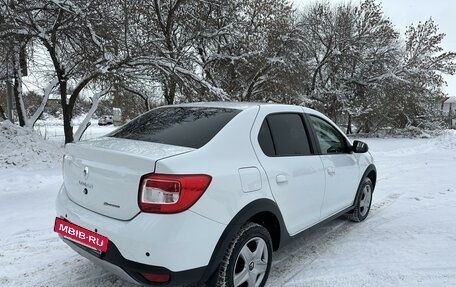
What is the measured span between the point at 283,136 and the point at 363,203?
239 cm

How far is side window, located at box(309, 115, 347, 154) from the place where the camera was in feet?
13.5

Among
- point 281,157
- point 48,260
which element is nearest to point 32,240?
point 48,260

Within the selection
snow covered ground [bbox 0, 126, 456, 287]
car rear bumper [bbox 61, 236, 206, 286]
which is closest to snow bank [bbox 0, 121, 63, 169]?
snow covered ground [bbox 0, 126, 456, 287]

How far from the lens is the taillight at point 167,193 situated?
2.45 meters

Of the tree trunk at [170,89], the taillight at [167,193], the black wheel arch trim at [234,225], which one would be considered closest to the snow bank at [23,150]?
the tree trunk at [170,89]

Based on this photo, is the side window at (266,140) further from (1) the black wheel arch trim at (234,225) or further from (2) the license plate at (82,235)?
(2) the license plate at (82,235)

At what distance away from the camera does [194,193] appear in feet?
8.19

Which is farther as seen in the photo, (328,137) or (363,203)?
(363,203)

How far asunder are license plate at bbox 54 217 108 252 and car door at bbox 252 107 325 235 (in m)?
1.37

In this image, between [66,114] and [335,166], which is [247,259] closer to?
[335,166]

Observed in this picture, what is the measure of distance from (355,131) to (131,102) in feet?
56.5

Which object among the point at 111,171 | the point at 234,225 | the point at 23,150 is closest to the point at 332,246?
the point at 234,225

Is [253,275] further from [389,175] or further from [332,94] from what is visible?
A: [332,94]

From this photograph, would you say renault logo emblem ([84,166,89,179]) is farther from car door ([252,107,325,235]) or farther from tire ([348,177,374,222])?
tire ([348,177,374,222])
